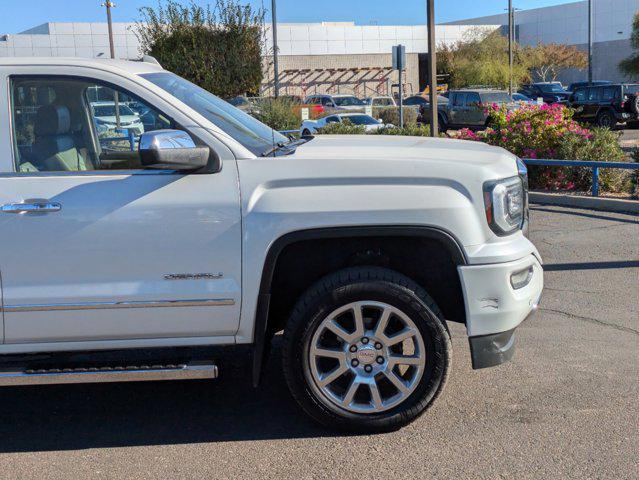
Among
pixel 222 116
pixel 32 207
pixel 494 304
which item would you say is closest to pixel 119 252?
pixel 32 207

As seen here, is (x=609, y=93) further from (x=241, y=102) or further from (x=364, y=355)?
(x=364, y=355)

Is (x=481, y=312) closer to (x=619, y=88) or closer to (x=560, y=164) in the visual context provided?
(x=560, y=164)

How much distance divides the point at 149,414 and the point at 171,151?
67.3 inches

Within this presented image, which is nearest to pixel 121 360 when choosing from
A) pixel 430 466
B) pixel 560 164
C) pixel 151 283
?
pixel 151 283

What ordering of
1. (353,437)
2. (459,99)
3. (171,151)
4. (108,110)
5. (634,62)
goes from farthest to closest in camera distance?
1. (634,62)
2. (459,99)
3. (108,110)
4. (353,437)
5. (171,151)

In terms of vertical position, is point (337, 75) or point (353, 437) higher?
point (337, 75)

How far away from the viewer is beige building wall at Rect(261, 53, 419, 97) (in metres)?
60.8

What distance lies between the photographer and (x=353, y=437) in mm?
4254

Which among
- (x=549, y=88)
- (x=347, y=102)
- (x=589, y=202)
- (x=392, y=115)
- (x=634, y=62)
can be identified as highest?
(x=634, y=62)

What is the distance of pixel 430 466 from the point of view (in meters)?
3.88

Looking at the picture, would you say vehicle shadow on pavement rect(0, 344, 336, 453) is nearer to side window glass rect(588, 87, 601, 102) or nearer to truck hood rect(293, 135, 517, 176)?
truck hood rect(293, 135, 517, 176)

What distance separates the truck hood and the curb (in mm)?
6920

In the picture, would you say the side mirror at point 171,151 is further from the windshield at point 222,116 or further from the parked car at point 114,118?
the parked car at point 114,118

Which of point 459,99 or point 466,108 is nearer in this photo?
point 466,108
